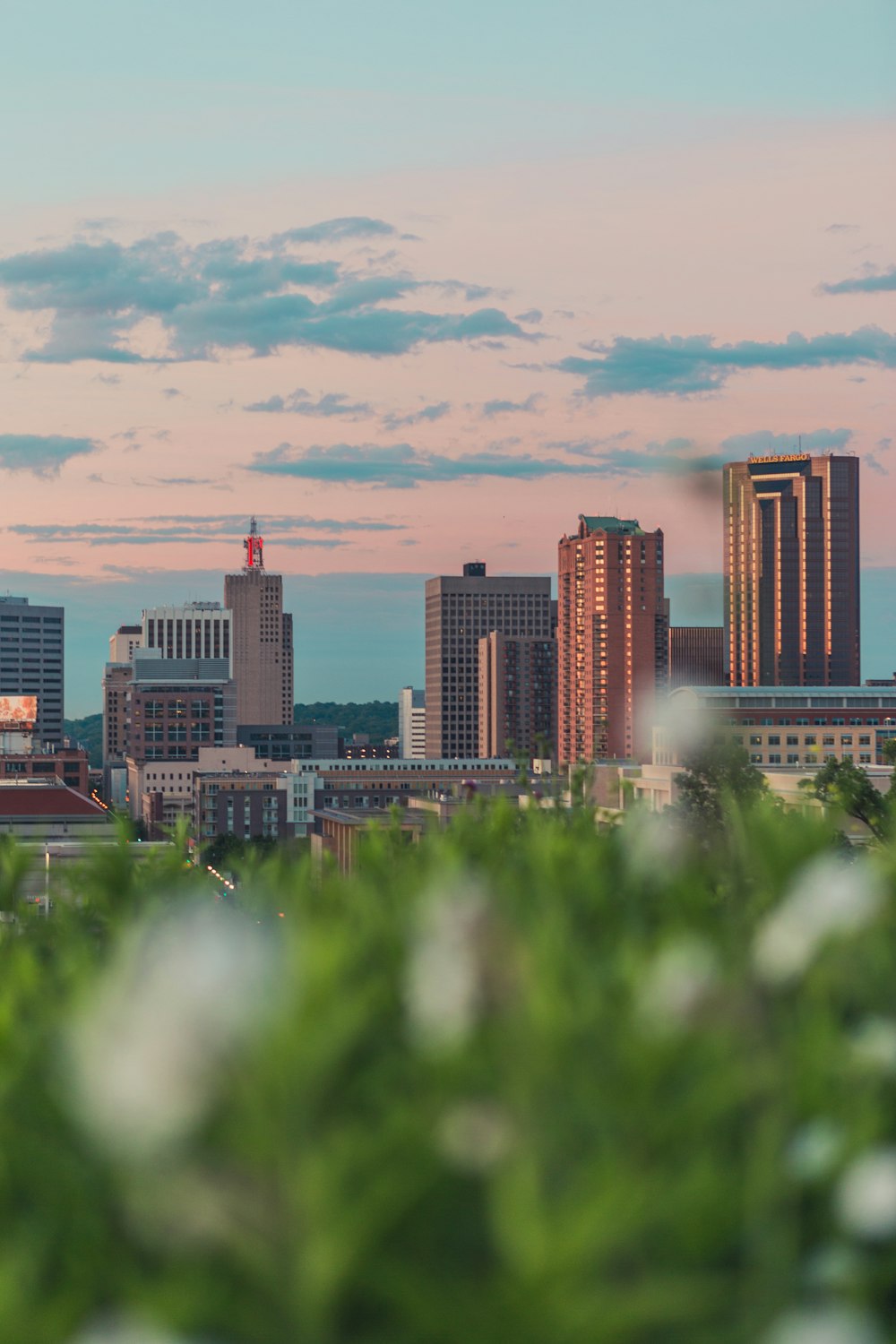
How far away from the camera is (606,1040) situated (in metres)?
1.82

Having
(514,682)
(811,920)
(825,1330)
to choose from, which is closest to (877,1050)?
(811,920)

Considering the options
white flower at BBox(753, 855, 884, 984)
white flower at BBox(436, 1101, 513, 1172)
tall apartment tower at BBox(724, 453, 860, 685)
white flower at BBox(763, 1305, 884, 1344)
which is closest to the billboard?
tall apartment tower at BBox(724, 453, 860, 685)

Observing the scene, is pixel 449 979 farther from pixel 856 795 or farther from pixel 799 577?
pixel 799 577

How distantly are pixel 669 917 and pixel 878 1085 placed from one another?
33.3 inches

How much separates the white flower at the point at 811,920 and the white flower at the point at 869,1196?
1.06 ft

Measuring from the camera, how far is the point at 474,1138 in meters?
1.70

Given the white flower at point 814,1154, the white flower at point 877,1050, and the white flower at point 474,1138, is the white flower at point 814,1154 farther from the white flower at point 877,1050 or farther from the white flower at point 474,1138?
the white flower at point 474,1138

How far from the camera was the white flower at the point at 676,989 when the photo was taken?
1839 millimetres

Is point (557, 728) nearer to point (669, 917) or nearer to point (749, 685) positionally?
point (749, 685)

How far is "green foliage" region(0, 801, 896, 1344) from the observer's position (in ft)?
4.92

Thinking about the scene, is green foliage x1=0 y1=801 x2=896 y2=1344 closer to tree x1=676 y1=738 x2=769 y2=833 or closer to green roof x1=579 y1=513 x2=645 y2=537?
tree x1=676 y1=738 x2=769 y2=833

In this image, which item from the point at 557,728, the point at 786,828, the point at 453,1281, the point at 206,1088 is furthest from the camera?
the point at 557,728

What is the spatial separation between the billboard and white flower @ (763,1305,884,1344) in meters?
131

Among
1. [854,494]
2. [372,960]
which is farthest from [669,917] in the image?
[854,494]
